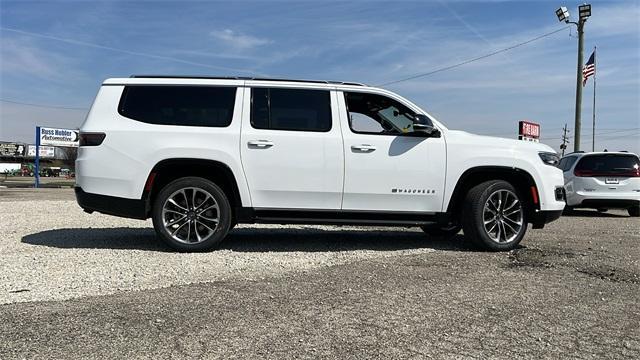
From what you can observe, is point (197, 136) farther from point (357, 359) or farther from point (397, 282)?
point (357, 359)

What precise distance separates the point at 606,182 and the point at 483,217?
7660mm

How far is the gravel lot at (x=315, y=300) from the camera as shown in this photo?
354cm

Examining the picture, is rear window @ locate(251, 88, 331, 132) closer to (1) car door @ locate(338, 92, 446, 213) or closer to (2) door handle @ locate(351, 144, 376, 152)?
(1) car door @ locate(338, 92, 446, 213)

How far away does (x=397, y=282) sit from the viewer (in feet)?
17.0

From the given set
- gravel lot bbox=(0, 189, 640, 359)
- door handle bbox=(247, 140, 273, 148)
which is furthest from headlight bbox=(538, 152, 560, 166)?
door handle bbox=(247, 140, 273, 148)

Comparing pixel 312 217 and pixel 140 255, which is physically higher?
pixel 312 217

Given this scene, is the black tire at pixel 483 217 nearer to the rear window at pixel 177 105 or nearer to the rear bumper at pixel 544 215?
the rear bumper at pixel 544 215

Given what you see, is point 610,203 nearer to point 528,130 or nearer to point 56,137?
point 528,130

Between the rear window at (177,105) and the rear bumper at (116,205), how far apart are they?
990 mm

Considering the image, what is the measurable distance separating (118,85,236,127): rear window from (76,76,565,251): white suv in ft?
0.04

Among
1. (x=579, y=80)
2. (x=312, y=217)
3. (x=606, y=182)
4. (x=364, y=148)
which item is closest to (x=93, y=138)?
(x=312, y=217)

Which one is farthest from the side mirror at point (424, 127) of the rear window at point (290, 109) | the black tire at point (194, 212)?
the black tire at point (194, 212)

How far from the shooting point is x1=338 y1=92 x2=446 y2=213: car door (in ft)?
21.8

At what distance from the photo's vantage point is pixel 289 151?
6551mm
